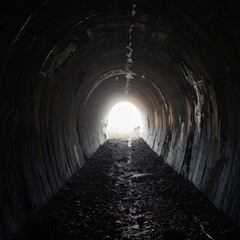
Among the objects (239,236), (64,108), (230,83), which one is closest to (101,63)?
(64,108)

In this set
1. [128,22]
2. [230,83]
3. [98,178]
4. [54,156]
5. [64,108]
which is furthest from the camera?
[98,178]

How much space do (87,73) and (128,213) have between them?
507 centimetres

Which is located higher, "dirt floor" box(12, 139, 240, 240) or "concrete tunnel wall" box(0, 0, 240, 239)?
"concrete tunnel wall" box(0, 0, 240, 239)

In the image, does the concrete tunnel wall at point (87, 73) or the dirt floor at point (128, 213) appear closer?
the concrete tunnel wall at point (87, 73)

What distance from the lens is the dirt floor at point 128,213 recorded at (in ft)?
17.7

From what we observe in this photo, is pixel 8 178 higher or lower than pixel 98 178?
higher

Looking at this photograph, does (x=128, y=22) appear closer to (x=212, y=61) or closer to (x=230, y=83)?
(x=212, y=61)

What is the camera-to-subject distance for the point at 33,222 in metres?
5.45

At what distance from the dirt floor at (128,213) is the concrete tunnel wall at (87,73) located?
27 centimetres

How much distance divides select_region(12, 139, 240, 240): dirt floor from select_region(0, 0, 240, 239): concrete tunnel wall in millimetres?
271

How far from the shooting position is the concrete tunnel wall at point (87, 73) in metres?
5.03

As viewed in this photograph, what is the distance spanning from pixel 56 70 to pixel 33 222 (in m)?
3.35

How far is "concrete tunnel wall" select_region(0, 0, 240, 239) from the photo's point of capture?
503cm

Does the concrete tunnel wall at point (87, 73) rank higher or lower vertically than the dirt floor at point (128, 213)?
higher
